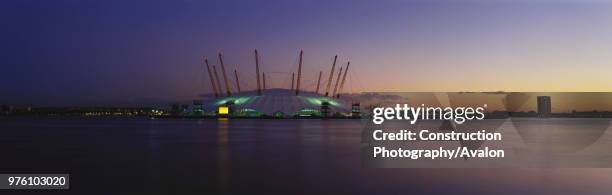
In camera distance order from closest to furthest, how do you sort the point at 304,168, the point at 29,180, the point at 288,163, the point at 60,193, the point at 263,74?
the point at 60,193, the point at 29,180, the point at 304,168, the point at 288,163, the point at 263,74

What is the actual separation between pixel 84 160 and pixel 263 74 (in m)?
165

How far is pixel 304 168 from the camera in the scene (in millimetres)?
24266

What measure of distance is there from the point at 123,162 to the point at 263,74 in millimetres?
165805

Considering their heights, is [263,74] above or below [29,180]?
above

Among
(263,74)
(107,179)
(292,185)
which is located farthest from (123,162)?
(263,74)

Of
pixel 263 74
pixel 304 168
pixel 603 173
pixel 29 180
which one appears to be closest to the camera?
pixel 29 180

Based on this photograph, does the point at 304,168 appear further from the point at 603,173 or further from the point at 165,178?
the point at 603,173

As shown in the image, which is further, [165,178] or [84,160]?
[84,160]

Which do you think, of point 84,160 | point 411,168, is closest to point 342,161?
point 411,168

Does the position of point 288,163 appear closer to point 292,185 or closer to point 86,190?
point 292,185

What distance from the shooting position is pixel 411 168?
23.2 metres

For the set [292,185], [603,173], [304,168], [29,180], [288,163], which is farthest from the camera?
[288,163]

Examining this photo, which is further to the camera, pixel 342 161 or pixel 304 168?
pixel 342 161

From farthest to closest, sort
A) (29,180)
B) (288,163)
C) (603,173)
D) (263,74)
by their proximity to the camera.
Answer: (263,74)
(288,163)
(603,173)
(29,180)
